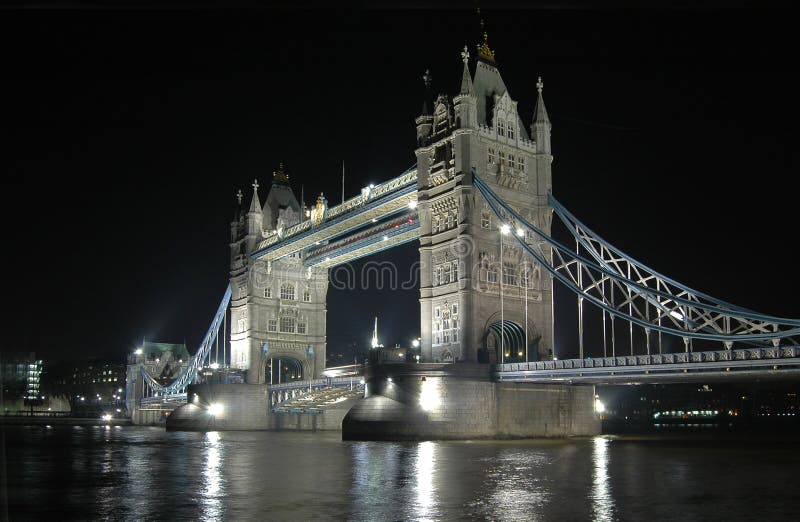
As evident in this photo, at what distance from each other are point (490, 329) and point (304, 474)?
29.3m

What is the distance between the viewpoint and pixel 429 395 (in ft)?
158

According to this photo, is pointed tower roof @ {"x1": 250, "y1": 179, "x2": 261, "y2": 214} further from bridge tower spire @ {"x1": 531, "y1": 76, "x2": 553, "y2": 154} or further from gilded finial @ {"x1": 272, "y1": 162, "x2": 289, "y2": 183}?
bridge tower spire @ {"x1": 531, "y1": 76, "x2": 553, "y2": 154}

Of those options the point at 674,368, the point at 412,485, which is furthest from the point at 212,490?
the point at 674,368

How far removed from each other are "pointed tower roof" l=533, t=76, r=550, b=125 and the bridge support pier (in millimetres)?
18580

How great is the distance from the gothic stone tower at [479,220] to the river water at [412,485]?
51.6 feet

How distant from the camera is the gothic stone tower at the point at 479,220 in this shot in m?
52.0

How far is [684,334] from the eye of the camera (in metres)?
37.6

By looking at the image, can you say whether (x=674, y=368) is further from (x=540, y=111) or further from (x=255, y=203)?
Answer: (x=255, y=203)

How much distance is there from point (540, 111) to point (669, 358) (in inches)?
927

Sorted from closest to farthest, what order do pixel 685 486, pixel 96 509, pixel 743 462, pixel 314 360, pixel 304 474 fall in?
pixel 96 509
pixel 685 486
pixel 304 474
pixel 743 462
pixel 314 360

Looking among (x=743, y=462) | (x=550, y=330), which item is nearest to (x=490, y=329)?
(x=550, y=330)

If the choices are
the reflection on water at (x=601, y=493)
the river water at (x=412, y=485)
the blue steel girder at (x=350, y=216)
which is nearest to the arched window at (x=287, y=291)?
the blue steel girder at (x=350, y=216)

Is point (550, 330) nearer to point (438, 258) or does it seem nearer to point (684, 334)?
point (438, 258)

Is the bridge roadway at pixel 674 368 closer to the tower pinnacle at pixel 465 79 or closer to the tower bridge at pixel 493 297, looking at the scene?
the tower bridge at pixel 493 297
